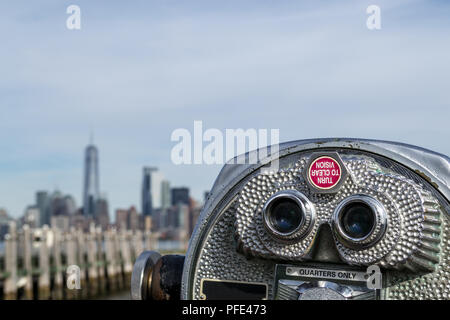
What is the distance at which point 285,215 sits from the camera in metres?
2.58

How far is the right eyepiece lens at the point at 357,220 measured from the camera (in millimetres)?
2422

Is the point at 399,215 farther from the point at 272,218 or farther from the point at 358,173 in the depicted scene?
the point at 272,218

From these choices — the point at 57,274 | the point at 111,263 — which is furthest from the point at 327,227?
the point at 111,263

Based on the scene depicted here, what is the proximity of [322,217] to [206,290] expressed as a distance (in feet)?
1.85

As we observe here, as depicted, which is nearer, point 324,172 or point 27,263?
point 324,172

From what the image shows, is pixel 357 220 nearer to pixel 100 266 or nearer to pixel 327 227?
→ pixel 327 227

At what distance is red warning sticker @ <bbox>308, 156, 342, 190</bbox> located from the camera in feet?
8.21

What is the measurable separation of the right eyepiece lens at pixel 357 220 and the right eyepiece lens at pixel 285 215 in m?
0.17

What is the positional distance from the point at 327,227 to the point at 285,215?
166 millimetres

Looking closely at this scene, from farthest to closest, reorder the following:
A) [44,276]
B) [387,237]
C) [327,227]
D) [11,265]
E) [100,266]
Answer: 1. [100,266]
2. [44,276]
3. [11,265]
4. [327,227]
5. [387,237]

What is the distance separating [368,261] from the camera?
2.38 meters

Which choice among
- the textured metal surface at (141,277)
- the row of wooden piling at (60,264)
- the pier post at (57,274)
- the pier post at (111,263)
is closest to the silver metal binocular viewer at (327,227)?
the textured metal surface at (141,277)

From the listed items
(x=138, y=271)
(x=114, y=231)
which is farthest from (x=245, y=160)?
(x=114, y=231)

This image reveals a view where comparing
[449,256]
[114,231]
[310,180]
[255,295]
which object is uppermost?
[310,180]
